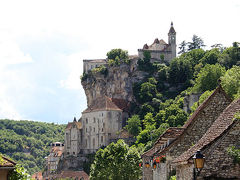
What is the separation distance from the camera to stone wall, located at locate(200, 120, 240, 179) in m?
19.2

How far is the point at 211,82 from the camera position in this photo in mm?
131125

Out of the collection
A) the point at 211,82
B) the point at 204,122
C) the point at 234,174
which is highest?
the point at 211,82

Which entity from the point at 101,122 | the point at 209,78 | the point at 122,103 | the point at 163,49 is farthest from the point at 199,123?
the point at 163,49

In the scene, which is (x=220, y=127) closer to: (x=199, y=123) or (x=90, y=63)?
(x=199, y=123)

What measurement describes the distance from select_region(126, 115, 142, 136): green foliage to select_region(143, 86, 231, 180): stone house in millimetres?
119604

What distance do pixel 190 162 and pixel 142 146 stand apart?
111020 mm

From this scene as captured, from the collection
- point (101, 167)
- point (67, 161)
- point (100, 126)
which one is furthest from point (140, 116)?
point (101, 167)

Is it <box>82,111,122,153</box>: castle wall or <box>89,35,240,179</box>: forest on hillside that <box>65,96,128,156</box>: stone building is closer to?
<box>82,111,122,153</box>: castle wall

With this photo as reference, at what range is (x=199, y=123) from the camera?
27.6 metres

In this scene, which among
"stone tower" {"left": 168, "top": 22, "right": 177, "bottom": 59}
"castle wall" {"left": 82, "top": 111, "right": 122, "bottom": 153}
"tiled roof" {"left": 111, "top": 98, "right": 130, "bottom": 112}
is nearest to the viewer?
"castle wall" {"left": 82, "top": 111, "right": 122, "bottom": 153}

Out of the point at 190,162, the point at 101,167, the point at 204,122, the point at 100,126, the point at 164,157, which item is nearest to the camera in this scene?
the point at 190,162

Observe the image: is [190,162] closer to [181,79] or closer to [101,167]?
[101,167]

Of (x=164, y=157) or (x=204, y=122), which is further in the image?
(x=164, y=157)

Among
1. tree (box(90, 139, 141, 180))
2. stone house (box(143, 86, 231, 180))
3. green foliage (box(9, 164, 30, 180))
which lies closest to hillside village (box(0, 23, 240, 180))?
tree (box(90, 139, 141, 180))
